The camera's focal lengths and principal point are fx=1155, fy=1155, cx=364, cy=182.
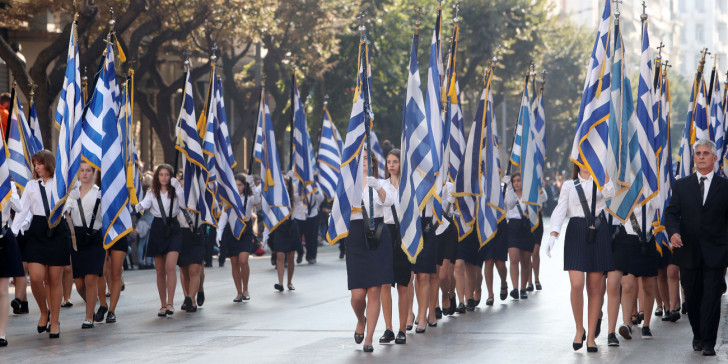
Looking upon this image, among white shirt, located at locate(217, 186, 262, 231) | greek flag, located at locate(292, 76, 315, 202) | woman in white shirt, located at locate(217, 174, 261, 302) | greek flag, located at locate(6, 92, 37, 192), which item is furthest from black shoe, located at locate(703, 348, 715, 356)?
greek flag, located at locate(292, 76, 315, 202)

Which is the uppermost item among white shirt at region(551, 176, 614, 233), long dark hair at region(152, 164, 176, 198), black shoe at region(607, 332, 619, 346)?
long dark hair at region(152, 164, 176, 198)

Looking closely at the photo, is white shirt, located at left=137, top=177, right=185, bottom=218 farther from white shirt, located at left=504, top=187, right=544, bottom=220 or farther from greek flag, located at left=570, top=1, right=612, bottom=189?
greek flag, located at left=570, top=1, right=612, bottom=189

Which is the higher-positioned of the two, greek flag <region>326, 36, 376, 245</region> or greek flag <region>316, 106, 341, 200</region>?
greek flag <region>316, 106, 341, 200</region>

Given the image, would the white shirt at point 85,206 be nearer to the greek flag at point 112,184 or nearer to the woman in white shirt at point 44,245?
the greek flag at point 112,184

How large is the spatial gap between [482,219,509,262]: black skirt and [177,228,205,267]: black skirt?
12.3 feet

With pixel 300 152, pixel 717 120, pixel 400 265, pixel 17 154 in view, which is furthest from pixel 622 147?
pixel 300 152

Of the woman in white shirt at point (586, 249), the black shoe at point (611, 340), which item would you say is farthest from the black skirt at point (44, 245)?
the black shoe at point (611, 340)

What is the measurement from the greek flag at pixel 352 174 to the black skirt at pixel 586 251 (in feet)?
6.65

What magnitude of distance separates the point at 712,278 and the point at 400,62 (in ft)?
86.0

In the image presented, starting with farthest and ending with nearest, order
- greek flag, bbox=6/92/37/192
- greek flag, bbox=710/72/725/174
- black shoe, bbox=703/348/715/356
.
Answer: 1. greek flag, bbox=710/72/725/174
2. greek flag, bbox=6/92/37/192
3. black shoe, bbox=703/348/715/356

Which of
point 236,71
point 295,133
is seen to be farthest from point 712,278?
point 236,71

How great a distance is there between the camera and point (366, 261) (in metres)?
10.8

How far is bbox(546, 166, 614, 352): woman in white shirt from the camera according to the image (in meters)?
10.5

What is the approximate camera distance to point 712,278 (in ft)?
33.7
